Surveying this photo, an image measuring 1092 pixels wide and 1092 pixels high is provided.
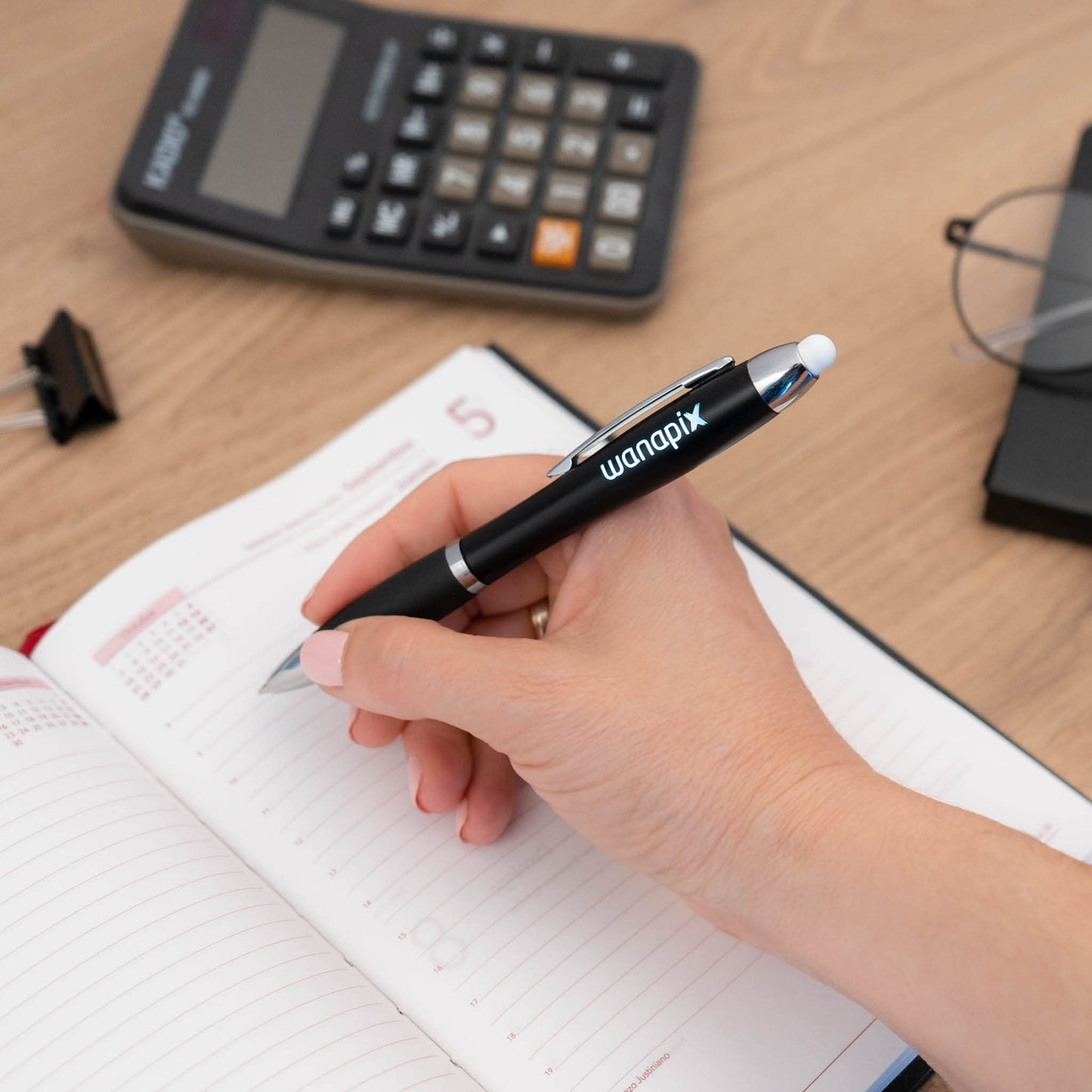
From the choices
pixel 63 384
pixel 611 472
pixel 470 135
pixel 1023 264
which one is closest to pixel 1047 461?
pixel 1023 264

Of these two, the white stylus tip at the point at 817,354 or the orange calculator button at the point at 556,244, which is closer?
the white stylus tip at the point at 817,354

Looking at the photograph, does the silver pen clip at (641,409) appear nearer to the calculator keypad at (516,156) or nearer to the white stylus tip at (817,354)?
the white stylus tip at (817,354)

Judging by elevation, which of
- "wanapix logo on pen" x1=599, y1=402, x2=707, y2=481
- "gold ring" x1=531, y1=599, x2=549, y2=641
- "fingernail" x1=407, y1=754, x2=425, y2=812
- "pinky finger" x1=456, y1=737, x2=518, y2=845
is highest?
"wanapix logo on pen" x1=599, y1=402, x2=707, y2=481

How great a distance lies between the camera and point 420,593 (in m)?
0.40

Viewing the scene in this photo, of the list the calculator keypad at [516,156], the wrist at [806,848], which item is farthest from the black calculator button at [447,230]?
the wrist at [806,848]

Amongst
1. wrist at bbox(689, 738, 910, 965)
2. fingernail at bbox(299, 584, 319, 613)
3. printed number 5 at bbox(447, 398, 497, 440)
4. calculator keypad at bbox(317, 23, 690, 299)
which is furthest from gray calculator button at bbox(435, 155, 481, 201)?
wrist at bbox(689, 738, 910, 965)

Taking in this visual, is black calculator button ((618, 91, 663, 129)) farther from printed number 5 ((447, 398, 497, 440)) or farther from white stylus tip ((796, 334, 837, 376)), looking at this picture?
white stylus tip ((796, 334, 837, 376))

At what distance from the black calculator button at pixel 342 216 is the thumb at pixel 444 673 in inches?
9.3

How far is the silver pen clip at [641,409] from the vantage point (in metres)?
0.36

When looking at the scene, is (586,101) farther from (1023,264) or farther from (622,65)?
(1023,264)

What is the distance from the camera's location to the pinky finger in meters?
0.41

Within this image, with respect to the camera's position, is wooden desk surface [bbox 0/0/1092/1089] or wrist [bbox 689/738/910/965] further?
wooden desk surface [bbox 0/0/1092/1089]

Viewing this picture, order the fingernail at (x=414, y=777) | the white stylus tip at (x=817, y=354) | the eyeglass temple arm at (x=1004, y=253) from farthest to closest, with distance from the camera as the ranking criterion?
the eyeglass temple arm at (x=1004, y=253), the fingernail at (x=414, y=777), the white stylus tip at (x=817, y=354)

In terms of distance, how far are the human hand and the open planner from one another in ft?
0.11
